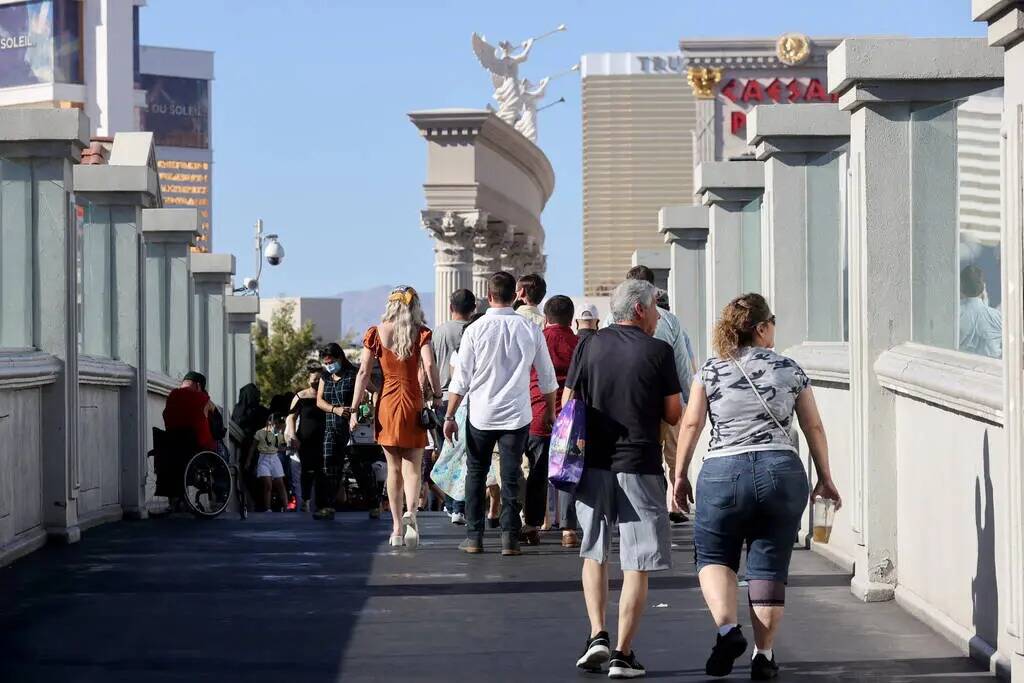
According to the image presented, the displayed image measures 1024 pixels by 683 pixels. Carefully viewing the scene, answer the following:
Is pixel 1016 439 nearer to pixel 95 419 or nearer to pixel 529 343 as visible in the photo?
pixel 529 343

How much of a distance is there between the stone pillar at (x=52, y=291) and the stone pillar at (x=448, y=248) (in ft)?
69.4

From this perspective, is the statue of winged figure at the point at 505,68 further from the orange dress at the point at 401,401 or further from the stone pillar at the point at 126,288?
the orange dress at the point at 401,401

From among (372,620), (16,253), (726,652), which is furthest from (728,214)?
(726,652)

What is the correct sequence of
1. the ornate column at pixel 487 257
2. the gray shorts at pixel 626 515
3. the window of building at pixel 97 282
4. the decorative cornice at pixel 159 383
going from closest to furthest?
the gray shorts at pixel 626 515 → the window of building at pixel 97 282 → the decorative cornice at pixel 159 383 → the ornate column at pixel 487 257

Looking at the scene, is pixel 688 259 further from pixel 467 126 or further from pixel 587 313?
pixel 467 126

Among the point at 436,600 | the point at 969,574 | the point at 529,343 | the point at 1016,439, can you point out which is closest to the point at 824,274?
the point at 529,343

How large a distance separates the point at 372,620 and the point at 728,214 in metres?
8.04

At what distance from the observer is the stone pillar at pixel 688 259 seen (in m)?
20.2

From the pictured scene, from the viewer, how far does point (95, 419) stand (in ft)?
53.5

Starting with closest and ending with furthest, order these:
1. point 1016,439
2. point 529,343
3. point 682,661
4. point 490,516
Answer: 1. point 1016,439
2. point 682,661
3. point 529,343
4. point 490,516

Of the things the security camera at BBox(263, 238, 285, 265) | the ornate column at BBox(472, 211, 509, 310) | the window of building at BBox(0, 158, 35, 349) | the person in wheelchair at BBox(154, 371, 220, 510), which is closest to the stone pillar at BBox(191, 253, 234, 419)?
the ornate column at BBox(472, 211, 509, 310)

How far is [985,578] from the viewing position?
8.34m

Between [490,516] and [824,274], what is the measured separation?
12.9ft

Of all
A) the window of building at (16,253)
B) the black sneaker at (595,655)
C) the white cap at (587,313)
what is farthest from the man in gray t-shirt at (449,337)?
the black sneaker at (595,655)
